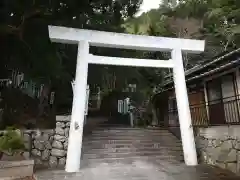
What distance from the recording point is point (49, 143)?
7305 mm

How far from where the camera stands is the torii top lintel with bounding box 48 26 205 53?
641 cm

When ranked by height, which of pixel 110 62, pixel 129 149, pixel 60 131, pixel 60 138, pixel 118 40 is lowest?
pixel 129 149

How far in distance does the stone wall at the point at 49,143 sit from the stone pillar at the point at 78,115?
1.31 meters

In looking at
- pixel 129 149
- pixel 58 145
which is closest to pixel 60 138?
pixel 58 145

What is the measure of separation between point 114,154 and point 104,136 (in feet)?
5.03

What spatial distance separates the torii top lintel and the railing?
2.44 m

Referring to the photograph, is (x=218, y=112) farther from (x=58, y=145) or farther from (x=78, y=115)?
(x=58, y=145)

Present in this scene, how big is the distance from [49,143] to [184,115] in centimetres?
459

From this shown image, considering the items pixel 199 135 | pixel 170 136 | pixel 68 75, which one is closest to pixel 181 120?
pixel 199 135

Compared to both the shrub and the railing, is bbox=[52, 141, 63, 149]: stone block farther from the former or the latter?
the railing

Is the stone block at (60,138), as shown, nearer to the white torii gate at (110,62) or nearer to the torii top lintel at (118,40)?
the white torii gate at (110,62)

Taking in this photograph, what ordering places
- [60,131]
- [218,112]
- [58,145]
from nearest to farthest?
[58,145] < [60,131] < [218,112]

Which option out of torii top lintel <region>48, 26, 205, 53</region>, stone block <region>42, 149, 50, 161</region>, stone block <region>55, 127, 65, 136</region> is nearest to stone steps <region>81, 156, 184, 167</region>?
stone block <region>55, 127, 65, 136</region>

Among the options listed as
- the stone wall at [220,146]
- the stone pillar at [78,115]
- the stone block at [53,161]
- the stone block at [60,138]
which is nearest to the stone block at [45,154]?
the stone block at [53,161]
